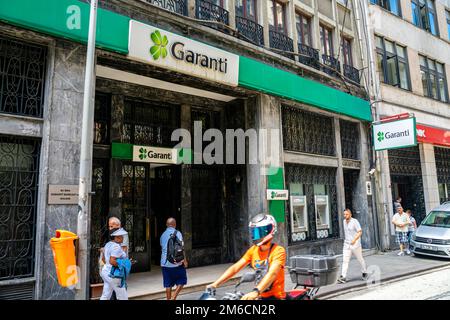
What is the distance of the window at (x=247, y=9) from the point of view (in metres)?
11.3

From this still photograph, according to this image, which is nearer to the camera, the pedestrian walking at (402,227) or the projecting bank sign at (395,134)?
the projecting bank sign at (395,134)

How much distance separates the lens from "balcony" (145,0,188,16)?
353 inches

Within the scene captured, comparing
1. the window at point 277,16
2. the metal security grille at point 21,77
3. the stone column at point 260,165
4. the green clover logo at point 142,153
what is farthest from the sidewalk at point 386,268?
the window at point 277,16

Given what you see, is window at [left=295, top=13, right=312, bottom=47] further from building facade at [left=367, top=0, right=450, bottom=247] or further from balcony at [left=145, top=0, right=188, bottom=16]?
balcony at [left=145, top=0, right=188, bottom=16]

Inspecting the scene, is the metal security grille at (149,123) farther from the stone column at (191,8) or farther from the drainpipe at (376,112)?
the drainpipe at (376,112)

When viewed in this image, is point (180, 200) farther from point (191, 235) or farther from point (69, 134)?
point (69, 134)

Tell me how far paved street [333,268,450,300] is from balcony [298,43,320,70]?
7703 millimetres

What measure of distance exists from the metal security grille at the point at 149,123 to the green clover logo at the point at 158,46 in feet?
8.60

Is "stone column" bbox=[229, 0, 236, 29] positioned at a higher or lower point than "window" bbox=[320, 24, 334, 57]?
lower

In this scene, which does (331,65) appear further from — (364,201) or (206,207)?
(206,207)

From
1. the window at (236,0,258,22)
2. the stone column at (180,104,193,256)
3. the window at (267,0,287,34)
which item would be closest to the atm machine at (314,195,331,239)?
the stone column at (180,104,193,256)

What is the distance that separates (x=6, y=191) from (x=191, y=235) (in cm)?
559

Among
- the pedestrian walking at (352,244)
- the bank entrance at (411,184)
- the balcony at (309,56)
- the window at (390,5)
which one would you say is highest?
the window at (390,5)

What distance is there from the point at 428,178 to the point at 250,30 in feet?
40.6
